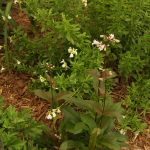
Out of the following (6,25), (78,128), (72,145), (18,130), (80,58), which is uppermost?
(6,25)

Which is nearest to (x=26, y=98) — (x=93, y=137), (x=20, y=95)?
(x=20, y=95)

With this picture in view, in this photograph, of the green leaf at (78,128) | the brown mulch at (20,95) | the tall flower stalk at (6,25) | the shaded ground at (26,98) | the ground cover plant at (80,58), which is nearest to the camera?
the green leaf at (78,128)

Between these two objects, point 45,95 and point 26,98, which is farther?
point 26,98

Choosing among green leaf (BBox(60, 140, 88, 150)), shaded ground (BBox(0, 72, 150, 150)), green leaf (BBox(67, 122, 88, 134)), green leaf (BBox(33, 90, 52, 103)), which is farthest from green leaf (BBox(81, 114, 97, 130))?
shaded ground (BBox(0, 72, 150, 150))

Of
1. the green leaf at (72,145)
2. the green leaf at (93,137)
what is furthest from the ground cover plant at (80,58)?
the green leaf at (93,137)

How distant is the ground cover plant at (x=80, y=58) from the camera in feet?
12.3

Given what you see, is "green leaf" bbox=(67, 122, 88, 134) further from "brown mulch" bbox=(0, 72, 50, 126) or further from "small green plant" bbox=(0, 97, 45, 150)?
"brown mulch" bbox=(0, 72, 50, 126)

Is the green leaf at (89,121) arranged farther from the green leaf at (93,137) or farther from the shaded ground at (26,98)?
the shaded ground at (26,98)

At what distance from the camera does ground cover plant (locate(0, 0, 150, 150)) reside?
3.75 m

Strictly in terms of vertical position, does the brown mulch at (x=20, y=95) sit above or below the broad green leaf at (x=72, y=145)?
above

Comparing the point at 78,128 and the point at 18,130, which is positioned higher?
the point at 78,128

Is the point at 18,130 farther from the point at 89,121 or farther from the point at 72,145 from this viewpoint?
the point at 89,121

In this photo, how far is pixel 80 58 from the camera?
4133 millimetres

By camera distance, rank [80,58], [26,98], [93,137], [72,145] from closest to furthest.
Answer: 1. [93,137]
2. [72,145]
3. [80,58]
4. [26,98]
